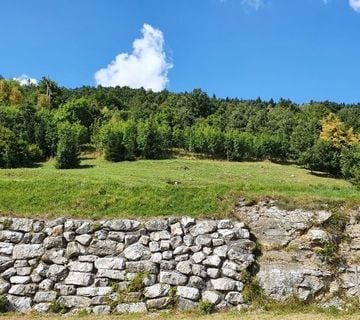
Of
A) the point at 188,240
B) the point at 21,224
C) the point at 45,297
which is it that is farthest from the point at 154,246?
the point at 21,224

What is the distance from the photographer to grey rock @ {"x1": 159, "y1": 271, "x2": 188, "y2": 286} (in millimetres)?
13688

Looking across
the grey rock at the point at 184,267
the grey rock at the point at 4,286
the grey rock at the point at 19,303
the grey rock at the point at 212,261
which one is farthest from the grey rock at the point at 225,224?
the grey rock at the point at 4,286

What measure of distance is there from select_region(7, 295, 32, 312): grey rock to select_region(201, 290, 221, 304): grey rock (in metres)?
5.39

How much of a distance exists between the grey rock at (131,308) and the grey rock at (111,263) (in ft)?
3.92

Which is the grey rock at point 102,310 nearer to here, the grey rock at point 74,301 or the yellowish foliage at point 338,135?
the grey rock at point 74,301

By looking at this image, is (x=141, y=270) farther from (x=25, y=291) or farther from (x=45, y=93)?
(x=45, y=93)

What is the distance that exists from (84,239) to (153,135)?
55.0m

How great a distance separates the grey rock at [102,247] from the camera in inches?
559

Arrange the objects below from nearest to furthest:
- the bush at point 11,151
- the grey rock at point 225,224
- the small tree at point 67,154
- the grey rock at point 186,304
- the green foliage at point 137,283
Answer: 1. the grey rock at point 186,304
2. the green foliage at point 137,283
3. the grey rock at point 225,224
4. the bush at point 11,151
5. the small tree at point 67,154

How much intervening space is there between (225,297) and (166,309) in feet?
6.22

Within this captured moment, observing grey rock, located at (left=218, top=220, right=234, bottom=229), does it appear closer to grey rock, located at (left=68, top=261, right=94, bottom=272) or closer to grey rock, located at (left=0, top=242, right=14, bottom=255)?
grey rock, located at (left=68, top=261, right=94, bottom=272)

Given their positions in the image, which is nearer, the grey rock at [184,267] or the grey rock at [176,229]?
the grey rock at [184,267]

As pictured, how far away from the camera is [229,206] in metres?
16.1

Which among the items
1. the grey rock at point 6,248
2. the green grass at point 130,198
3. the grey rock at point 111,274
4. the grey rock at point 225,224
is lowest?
the grey rock at point 111,274
